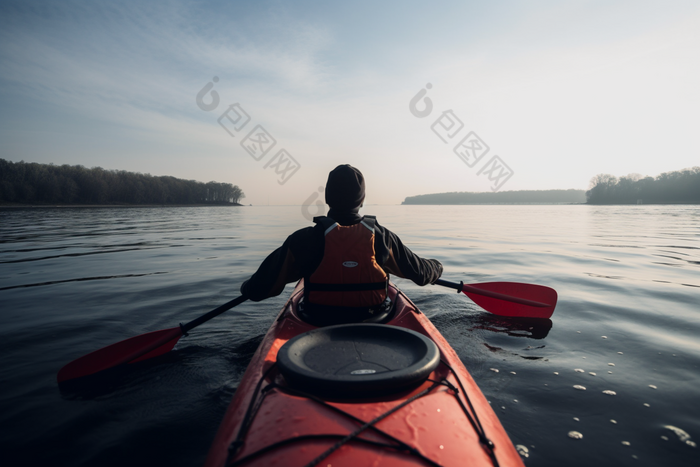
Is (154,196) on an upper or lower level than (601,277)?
upper

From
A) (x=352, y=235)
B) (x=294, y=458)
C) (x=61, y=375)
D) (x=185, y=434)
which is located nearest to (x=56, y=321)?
(x=61, y=375)

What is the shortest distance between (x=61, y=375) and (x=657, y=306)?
8086mm

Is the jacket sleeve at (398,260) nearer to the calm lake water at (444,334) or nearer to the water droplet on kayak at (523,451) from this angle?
the calm lake water at (444,334)

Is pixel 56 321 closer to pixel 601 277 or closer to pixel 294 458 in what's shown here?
pixel 294 458

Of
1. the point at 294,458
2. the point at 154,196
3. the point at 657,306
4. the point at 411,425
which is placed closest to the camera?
the point at 294,458

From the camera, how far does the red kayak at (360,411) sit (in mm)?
1376

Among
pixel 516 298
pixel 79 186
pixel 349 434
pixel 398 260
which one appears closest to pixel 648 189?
pixel 516 298

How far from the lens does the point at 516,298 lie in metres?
4.85

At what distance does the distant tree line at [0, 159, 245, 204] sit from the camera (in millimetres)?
62062

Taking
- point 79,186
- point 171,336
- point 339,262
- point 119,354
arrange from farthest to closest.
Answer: point 79,186
point 171,336
point 119,354
point 339,262

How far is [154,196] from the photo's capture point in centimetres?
8762

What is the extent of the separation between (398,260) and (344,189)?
2.64 ft

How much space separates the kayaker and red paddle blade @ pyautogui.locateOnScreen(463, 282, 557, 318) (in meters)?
2.47

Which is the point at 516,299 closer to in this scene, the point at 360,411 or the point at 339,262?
the point at 339,262
